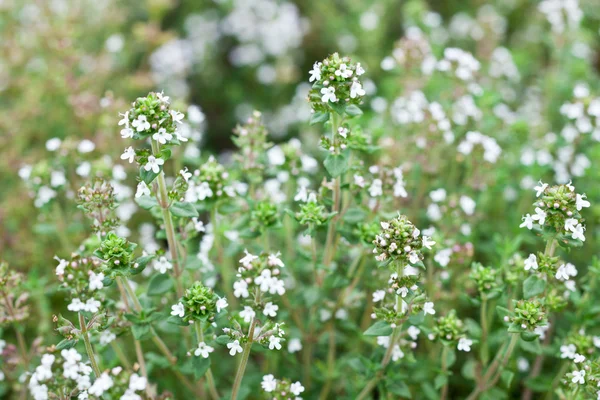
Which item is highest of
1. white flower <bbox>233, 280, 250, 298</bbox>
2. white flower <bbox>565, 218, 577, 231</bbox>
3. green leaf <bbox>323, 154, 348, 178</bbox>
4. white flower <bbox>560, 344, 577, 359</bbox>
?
green leaf <bbox>323, 154, 348, 178</bbox>

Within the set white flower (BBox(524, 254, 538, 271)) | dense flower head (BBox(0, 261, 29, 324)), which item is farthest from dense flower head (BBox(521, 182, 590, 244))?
dense flower head (BBox(0, 261, 29, 324))

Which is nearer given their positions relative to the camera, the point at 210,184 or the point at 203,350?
the point at 203,350

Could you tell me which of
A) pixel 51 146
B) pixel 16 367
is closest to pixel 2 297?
pixel 16 367

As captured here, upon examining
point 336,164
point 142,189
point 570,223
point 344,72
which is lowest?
point 570,223

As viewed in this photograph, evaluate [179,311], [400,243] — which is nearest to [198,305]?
[179,311]

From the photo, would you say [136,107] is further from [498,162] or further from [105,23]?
[105,23]

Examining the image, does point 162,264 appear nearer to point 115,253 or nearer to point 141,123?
point 115,253

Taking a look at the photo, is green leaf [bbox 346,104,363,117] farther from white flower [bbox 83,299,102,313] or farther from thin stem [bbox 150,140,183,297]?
white flower [bbox 83,299,102,313]
